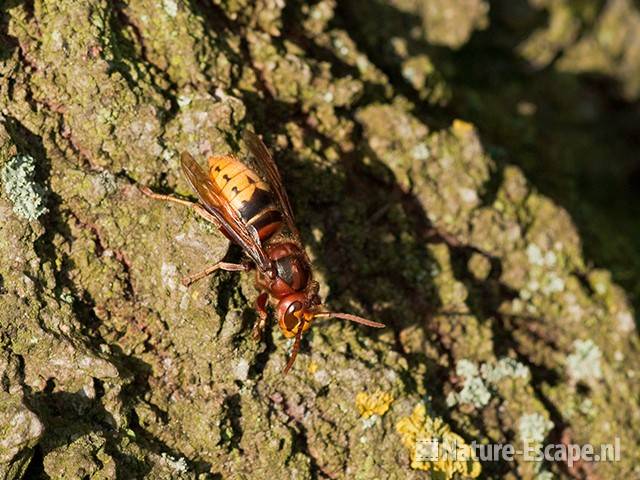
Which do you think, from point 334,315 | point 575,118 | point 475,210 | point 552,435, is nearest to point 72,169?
point 334,315

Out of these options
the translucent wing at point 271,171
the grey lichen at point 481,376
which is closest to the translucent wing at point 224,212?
the translucent wing at point 271,171

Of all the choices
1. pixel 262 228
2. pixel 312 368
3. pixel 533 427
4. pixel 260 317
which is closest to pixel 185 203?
pixel 262 228

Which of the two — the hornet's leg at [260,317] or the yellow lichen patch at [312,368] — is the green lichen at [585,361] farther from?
the hornet's leg at [260,317]

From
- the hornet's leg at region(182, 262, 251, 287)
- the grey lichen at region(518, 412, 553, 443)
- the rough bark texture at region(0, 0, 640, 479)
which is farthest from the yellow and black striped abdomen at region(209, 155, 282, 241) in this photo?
the grey lichen at region(518, 412, 553, 443)

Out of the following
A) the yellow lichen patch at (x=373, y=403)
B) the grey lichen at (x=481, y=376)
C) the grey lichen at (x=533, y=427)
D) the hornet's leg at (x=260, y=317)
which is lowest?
the grey lichen at (x=533, y=427)

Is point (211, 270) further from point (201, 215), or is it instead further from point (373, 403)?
point (373, 403)

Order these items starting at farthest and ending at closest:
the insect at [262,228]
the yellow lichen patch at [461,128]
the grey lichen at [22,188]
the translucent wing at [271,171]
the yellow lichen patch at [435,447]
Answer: the yellow lichen patch at [461,128] < the translucent wing at [271,171] < the yellow lichen patch at [435,447] < the insect at [262,228] < the grey lichen at [22,188]
